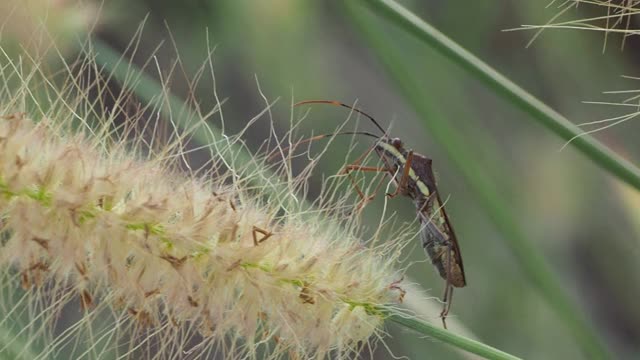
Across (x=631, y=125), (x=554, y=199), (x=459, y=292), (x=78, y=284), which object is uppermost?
(x=631, y=125)

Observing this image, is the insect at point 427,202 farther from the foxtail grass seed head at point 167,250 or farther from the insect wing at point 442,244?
the foxtail grass seed head at point 167,250

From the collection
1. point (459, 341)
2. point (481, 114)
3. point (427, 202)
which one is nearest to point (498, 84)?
point (427, 202)

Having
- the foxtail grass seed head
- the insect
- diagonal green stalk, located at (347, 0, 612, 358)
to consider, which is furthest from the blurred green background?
the foxtail grass seed head

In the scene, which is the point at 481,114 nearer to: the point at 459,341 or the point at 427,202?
the point at 427,202

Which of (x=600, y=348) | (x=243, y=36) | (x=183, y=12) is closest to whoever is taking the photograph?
(x=600, y=348)

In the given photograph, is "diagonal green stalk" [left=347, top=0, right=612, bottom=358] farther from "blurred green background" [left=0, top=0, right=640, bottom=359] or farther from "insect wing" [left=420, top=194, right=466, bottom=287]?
"insect wing" [left=420, top=194, right=466, bottom=287]

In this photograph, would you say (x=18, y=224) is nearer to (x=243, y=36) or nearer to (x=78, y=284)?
(x=78, y=284)

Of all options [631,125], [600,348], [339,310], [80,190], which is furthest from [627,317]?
[80,190]

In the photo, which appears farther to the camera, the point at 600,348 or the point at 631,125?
the point at 631,125
